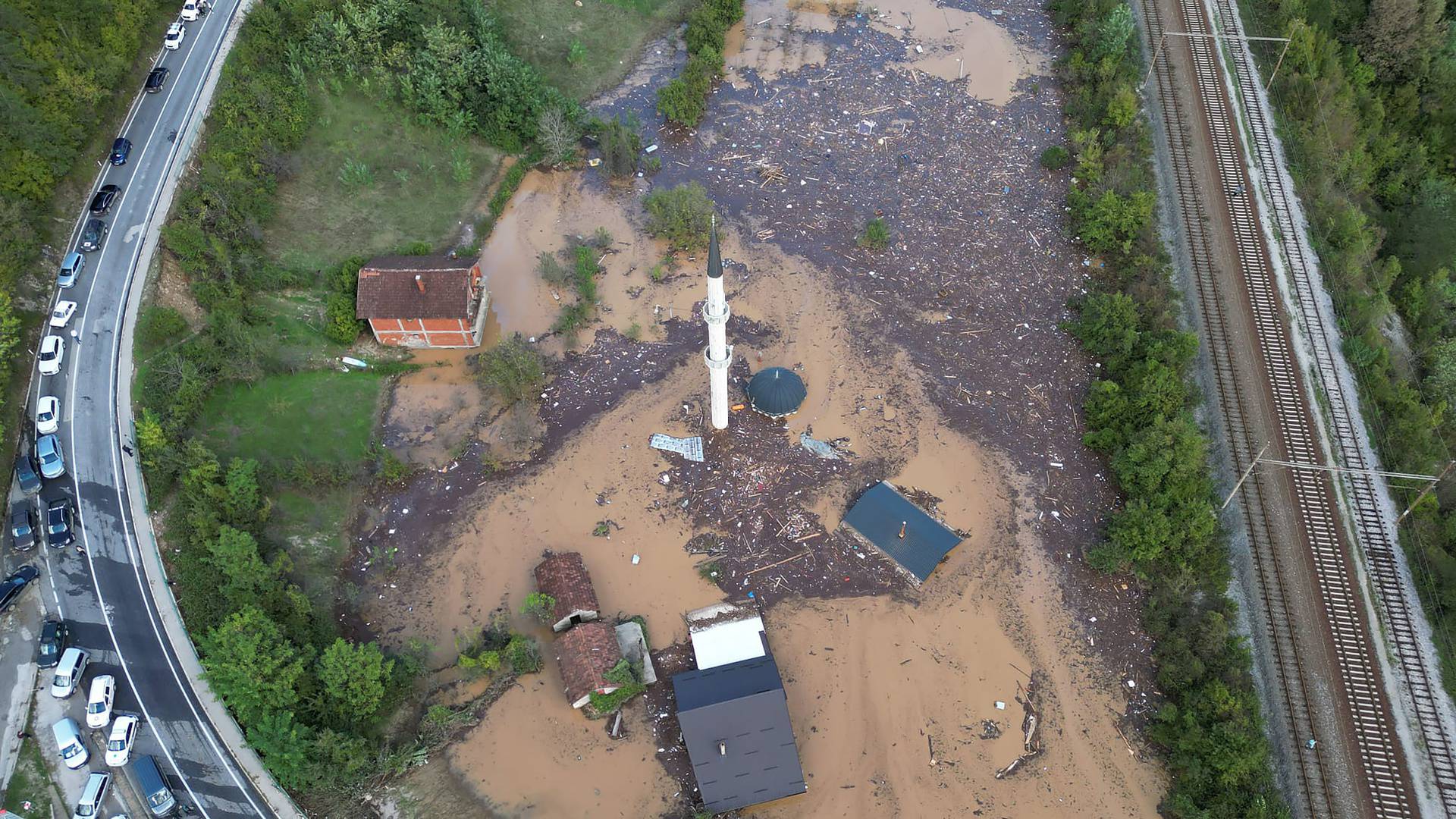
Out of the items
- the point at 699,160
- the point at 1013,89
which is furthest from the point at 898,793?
the point at 1013,89

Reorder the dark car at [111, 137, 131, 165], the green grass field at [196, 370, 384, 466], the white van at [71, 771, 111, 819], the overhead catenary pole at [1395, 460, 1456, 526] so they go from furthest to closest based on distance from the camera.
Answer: the dark car at [111, 137, 131, 165], the green grass field at [196, 370, 384, 466], the overhead catenary pole at [1395, 460, 1456, 526], the white van at [71, 771, 111, 819]

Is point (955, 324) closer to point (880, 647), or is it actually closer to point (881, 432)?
point (881, 432)

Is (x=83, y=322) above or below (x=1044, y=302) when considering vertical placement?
above

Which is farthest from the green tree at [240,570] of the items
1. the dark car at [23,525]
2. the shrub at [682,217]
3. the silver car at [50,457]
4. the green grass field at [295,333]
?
the shrub at [682,217]

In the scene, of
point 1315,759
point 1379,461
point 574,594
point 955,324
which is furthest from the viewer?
point 955,324

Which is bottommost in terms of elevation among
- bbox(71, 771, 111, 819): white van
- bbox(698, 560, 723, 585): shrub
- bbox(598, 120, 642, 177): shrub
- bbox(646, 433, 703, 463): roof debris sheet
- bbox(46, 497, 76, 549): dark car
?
bbox(698, 560, 723, 585): shrub

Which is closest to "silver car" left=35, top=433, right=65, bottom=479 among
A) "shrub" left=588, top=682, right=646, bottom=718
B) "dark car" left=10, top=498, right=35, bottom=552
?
"dark car" left=10, top=498, right=35, bottom=552

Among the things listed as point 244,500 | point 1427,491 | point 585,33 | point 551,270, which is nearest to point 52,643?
point 244,500

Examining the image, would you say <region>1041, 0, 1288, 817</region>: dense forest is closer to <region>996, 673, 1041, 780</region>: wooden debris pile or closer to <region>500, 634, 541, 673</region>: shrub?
<region>996, 673, 1041, 780</region>: wooden debris pile
